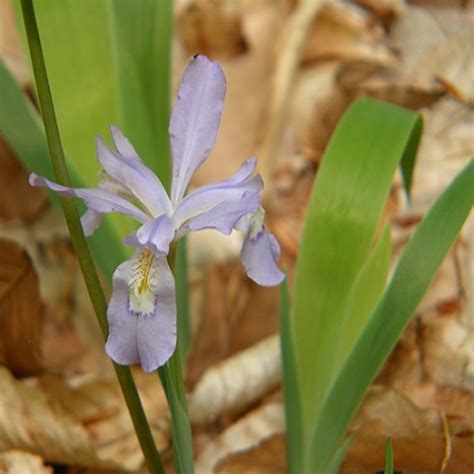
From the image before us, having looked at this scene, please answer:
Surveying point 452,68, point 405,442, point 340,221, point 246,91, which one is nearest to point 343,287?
point 340,221

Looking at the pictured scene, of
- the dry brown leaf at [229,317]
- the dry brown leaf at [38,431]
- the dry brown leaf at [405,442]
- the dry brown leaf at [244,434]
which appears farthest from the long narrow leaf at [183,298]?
the dry brown leaf at [405,442]

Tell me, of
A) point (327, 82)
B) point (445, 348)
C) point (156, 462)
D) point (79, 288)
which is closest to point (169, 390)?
point (156, 462)

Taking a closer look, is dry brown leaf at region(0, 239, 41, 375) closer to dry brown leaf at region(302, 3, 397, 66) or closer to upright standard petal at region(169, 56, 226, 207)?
upright standard petal at region(169, 56, 226, 207)

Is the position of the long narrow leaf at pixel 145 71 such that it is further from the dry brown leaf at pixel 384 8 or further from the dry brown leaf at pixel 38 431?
the dry brown leaf at pixel 384 8

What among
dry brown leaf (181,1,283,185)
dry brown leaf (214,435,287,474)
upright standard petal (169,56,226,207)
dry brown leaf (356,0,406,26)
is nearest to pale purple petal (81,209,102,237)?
upright standard petal (169,56,226,207)

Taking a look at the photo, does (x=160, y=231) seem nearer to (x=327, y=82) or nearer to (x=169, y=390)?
(x=169, y=390)

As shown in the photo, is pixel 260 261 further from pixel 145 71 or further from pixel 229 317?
pixel 229 317
